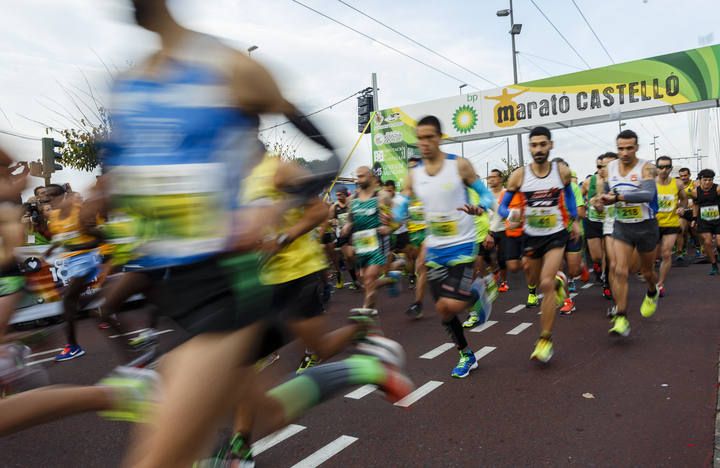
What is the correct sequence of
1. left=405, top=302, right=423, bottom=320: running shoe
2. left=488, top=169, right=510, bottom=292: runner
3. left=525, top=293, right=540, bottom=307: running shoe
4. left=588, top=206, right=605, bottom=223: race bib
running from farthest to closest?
left=488, top=169, right=510, bottom=292: runner < left=588, top=206, right=605, bottom=223: race bib < left=525, top=293, right=540, bottom=307: running shoe < left=405, top=302, right=423, bottom=320: running shoe

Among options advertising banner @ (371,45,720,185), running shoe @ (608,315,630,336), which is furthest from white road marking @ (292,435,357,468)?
advertising banner @ (371,45,720,185)

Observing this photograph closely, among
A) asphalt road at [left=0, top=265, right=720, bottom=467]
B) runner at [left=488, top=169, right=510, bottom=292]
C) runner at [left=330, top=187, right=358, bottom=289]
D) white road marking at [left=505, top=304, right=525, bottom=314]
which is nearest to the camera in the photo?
asphalt road at [left=0, top=265, right=720, bottom=467]

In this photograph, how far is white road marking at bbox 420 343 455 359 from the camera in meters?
5.07

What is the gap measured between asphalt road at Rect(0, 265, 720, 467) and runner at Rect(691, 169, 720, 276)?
4795 mm

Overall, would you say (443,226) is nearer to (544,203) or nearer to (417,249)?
(544,203)

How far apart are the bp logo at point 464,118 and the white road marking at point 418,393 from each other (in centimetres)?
1344

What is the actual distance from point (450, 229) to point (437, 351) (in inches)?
56.8

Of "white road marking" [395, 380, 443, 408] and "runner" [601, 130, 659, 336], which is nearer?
"white road marking" [395, 380, 443, 408]

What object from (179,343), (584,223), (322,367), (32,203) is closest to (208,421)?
(179,343)

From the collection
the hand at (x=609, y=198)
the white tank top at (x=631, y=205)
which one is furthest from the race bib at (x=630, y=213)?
the hand at (x=609, y=198)

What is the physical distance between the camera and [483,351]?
5211mm

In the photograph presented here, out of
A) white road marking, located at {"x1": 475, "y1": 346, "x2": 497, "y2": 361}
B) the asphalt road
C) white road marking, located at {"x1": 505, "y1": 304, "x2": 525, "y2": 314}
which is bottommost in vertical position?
white road marking, located at {"x1": 505, "y1": 304, "x2": 525, "y2": 314}

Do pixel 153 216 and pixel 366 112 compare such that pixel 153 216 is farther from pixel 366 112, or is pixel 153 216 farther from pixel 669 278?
pixel 366 112

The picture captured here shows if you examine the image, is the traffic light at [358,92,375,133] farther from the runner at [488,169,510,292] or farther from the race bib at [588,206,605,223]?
the race bib at [588,206,605,223]
